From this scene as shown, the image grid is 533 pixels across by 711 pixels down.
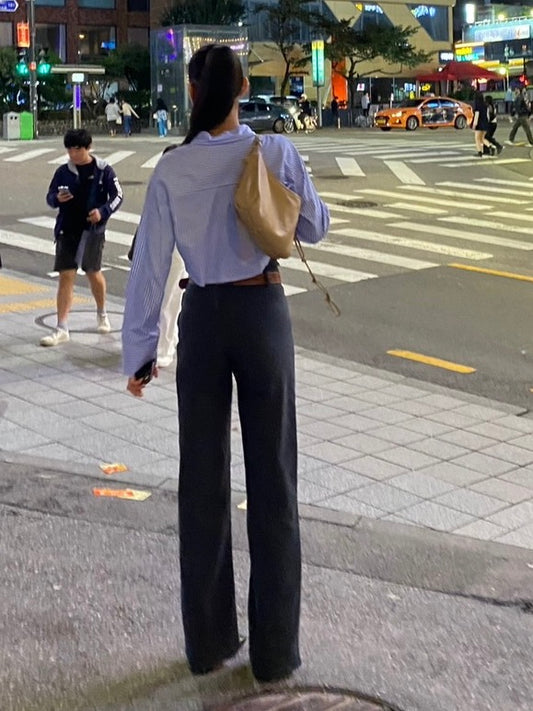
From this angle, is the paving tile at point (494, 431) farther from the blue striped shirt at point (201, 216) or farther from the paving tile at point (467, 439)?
the blue striped shirt at point (201, 216)

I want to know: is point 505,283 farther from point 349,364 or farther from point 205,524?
point 205,524

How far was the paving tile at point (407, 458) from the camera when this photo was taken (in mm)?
6041

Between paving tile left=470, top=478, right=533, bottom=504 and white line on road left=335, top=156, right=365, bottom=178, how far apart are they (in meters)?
18.4

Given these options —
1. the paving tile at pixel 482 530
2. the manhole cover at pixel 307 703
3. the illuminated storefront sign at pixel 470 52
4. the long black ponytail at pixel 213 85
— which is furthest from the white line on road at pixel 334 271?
the illuminated storefront sign at pixel 470 52

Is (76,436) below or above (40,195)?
below

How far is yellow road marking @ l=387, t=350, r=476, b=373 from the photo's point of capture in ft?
28.5

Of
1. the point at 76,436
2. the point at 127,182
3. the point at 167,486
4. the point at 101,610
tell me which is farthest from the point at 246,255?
the point at 127,182

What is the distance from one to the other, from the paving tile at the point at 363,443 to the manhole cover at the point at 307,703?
9.37 feet

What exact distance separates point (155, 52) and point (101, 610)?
4114 centimetres

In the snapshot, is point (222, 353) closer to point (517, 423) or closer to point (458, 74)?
point (517, 423)

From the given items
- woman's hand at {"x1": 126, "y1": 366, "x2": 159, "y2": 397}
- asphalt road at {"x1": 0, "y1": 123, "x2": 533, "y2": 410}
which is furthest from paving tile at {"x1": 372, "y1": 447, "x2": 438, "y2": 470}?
woman's hand at {"x1": 126, "y1": 366, "x2": 159, "y2": 397}

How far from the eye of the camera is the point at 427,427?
6852 millimetres

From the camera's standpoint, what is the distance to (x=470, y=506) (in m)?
5.38

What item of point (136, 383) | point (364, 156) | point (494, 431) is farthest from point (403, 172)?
point (136, 383)
